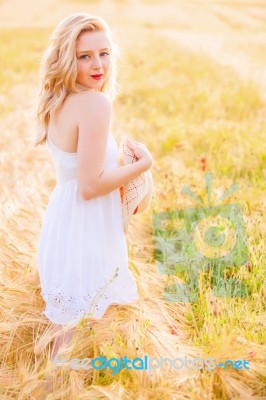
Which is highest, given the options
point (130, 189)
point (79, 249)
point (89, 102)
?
point (89, 102)

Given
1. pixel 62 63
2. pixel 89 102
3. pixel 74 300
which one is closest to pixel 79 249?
pixel 74 300

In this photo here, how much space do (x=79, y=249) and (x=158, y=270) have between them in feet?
3.07

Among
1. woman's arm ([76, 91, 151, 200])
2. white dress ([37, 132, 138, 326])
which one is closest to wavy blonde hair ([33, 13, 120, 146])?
woman's arm ([76, 91, 151, 200])

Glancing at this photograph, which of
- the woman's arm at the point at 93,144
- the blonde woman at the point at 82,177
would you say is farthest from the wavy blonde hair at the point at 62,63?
the woman's arm at the point at 93,144

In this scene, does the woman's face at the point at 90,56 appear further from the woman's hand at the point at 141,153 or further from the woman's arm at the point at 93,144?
the woman's hand at the point at 141,153

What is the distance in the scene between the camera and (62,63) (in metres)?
2.55

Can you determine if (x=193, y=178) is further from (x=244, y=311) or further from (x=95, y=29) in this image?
(x=95, y=29)

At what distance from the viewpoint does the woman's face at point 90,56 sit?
101 inches

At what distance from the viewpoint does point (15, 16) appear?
37281mm

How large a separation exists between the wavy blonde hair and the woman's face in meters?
0.03

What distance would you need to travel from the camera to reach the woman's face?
2.56m

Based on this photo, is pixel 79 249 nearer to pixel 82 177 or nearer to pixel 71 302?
pixel 71 302

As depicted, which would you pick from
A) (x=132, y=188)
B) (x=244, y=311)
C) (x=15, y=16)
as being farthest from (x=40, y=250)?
(x=15, y=16)

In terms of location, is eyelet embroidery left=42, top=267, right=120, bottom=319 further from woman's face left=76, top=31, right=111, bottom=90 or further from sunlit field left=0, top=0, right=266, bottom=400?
woman's face left=76, top=31, right=111, bottom=90
